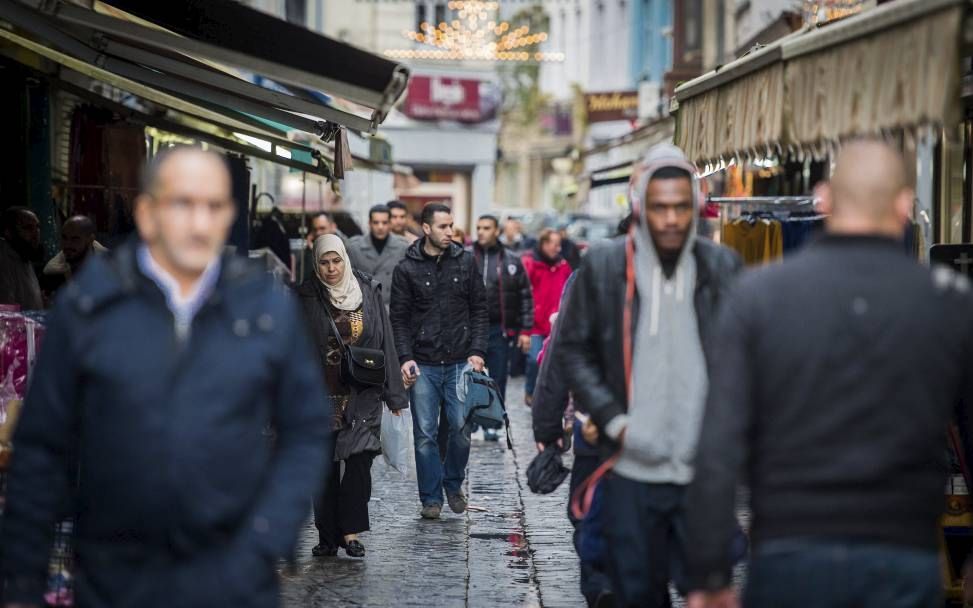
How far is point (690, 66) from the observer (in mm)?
26031

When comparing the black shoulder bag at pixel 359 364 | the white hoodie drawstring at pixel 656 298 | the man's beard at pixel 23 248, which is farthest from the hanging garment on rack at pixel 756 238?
the man's beard at pixel 23 248

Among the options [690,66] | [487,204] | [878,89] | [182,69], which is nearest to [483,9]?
[487,204]

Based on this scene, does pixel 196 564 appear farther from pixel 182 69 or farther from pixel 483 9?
pixel 483 9

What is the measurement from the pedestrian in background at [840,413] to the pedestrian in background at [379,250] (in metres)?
9.77

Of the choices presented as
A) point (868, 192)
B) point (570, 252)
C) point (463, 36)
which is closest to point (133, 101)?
point (570, 252)

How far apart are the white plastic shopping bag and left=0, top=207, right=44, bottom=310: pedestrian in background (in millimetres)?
2285

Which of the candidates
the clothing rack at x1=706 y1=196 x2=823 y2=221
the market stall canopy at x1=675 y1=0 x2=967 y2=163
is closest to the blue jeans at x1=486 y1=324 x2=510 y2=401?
the clothing rack at x1=706 y1=196 x2=823 y2=221

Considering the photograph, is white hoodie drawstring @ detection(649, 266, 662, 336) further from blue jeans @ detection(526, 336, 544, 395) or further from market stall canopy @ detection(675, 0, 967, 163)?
blue jeans @ detection(526, 336, 544, 395)

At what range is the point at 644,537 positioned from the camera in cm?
501

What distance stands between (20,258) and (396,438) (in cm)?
262

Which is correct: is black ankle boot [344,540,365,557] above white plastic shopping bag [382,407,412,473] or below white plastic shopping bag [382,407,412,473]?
below

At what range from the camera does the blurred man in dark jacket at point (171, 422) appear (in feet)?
11.6

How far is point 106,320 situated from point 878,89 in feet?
8.94

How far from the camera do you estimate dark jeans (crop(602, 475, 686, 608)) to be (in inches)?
197
